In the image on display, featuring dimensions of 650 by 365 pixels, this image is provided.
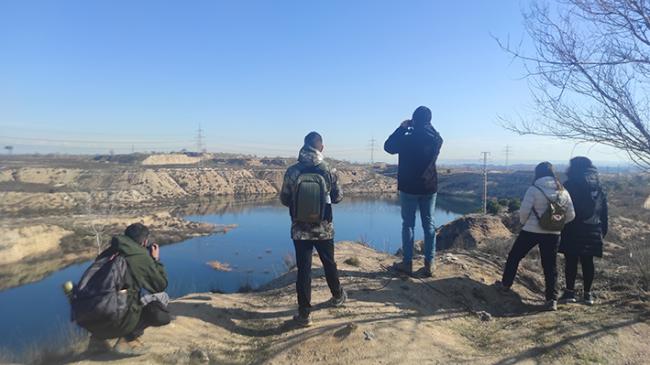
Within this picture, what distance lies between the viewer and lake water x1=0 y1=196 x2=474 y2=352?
15753 millimetres

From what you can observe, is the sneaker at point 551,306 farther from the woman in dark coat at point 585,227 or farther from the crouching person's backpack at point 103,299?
the crouching person's backpack at point 103,299

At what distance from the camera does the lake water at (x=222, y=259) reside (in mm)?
15753

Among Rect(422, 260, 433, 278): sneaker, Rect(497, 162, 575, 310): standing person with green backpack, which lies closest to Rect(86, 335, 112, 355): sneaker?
Rect(422, 260, 433, 278): sneaker

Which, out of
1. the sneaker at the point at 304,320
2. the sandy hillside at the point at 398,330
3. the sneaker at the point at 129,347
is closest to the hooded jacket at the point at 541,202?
the sandy hillside at the point at 398,330

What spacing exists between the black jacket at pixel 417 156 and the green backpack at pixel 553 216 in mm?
1325

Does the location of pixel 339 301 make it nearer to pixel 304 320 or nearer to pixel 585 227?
pixel 304 320

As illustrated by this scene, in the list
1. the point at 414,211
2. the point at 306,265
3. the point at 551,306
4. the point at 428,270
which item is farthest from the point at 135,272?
the point at 551,306

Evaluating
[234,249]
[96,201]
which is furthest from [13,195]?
[234,249]

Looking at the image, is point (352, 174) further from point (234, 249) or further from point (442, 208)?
point (234, 249)

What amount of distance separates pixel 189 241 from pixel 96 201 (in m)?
11.0

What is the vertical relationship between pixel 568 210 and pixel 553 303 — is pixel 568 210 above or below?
above

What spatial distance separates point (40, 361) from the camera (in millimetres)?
3936

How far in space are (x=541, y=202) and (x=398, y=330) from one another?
246cm

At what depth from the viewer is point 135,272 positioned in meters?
3.71
